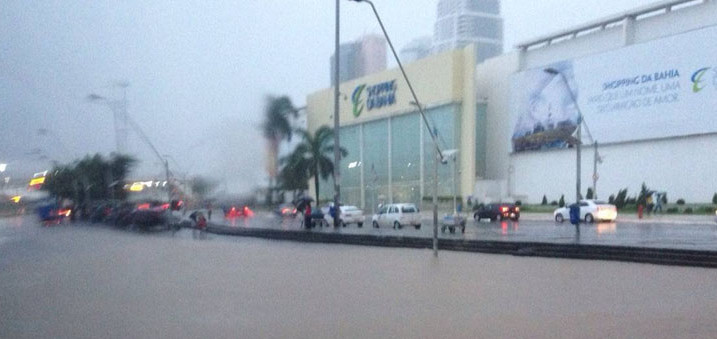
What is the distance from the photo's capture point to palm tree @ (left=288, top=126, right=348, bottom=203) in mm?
47284

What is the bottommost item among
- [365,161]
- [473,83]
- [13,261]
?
[13,261]

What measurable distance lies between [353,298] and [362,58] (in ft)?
153

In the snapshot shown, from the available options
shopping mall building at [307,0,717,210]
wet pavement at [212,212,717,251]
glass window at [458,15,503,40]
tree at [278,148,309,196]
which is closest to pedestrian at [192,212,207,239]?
wet pavement at [212,212,717,251]

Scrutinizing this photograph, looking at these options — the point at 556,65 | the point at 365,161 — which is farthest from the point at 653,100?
the point at 365,161

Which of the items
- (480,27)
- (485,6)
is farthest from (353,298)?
(485,6)

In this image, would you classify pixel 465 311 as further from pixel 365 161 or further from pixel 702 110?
pixel 365 161

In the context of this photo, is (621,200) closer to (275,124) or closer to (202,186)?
(275,124)

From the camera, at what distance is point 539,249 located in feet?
64.4

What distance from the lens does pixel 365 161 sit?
217ft

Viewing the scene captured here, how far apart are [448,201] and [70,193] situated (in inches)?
1343

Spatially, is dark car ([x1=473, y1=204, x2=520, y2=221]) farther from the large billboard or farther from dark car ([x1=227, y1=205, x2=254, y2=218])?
dark car ([x1=227, y1=205, x2=254, y2=218])

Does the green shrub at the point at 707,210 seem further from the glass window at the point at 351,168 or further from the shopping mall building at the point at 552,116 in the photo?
the glass window at the point at 351,168

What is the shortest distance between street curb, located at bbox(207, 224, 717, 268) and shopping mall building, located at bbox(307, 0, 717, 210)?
60.8 feet

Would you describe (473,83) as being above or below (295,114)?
above
